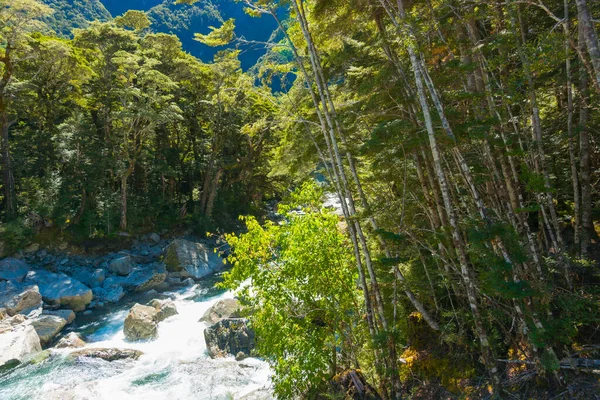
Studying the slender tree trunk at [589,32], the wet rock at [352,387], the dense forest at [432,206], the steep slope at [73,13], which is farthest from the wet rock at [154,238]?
the steep slope at [73,13]

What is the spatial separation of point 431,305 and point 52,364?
386 inches

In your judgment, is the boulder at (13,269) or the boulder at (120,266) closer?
the boulder at (13,269)

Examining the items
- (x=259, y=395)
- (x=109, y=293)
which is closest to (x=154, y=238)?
(x=109, y=293)

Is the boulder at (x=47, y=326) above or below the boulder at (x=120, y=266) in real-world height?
below

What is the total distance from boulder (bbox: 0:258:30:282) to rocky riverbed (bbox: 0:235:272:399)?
3 centimetres

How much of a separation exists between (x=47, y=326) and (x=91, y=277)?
188 inches

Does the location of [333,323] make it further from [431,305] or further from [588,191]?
[588,191]

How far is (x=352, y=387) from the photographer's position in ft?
18.7

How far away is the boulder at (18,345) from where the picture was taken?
969 centimetres

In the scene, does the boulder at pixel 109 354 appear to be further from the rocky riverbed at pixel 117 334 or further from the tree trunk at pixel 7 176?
the tree trunk at pixel 7 176

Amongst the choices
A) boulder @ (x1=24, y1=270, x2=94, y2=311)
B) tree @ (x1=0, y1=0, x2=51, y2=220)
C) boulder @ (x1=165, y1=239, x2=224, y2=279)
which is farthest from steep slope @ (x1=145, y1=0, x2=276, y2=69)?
boulder @ (x1=24, y1=270, x2=94, y2=311)

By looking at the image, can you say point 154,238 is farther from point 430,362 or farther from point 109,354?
point 430,362

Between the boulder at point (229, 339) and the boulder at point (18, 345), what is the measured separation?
16.2 feet


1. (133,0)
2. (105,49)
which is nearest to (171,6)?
(133,0)
